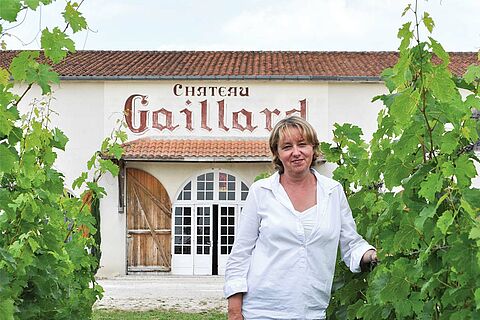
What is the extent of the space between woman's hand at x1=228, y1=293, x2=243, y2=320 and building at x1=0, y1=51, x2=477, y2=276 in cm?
1567

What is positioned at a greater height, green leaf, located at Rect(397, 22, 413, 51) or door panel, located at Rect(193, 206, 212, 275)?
green leaf, located at Rect(397, 22, 413, 51)

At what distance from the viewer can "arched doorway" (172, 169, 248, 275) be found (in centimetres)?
1994

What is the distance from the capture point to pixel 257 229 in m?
3.78

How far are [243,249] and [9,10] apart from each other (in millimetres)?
1700

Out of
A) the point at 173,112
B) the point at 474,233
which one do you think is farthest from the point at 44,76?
the point at 173,112

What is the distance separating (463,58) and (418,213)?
2150 centimetres

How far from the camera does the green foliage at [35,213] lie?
3161 millimetres

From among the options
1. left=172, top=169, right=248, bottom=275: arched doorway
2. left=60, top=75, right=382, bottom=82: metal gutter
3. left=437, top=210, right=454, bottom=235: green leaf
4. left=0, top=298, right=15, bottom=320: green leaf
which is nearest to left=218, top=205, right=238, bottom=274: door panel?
left=172, top=169, right=248, bottom=275: arched doorway

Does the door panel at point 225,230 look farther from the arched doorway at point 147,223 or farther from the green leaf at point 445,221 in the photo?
the green leaf at point 445,221

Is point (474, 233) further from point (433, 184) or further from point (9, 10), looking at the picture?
point (9, 10)

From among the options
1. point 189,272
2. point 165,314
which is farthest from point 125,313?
point 189,272

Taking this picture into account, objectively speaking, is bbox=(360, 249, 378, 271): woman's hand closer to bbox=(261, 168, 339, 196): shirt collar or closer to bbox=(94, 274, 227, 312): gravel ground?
bbox=(261, 168, 339, 196): shirt collar

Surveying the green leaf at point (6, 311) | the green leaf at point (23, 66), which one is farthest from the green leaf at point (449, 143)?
the green leaf at point (23, 66)

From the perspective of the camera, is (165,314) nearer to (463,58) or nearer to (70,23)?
(70,23)
